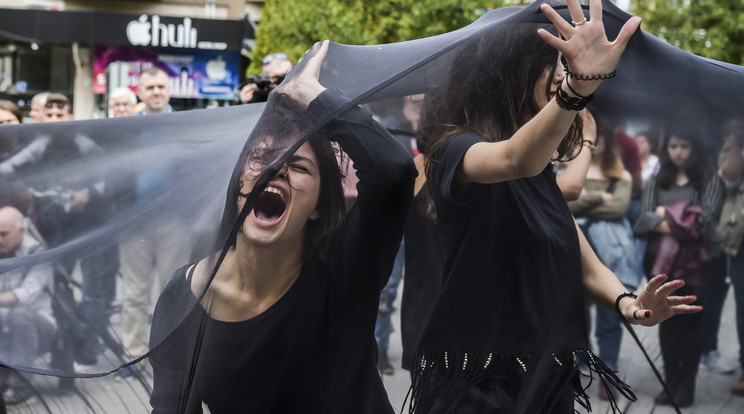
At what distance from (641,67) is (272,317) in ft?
4.15

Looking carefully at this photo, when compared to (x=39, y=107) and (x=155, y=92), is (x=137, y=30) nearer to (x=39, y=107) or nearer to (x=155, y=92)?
(x=39, y=107)

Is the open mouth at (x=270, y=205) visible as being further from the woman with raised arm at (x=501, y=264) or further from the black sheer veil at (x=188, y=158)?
the woman with raised arm at (x=501, y=264)

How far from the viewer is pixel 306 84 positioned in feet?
7.60

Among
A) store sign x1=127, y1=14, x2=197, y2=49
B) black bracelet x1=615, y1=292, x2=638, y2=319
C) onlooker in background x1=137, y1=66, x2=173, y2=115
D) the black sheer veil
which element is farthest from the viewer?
store sign x1=127, y1=14, x2=197, y2=49

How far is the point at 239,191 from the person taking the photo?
2293 mm

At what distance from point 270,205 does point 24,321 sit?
0.73m

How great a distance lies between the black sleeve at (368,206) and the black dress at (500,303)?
218mm

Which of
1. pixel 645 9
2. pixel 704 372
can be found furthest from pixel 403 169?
pixel 645 9

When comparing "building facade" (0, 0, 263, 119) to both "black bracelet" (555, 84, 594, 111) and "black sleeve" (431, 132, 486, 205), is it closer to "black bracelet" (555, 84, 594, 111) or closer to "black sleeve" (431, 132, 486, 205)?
"black sleeve" (431, 132, 486, 205)

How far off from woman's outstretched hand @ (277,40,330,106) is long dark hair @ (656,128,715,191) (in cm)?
118

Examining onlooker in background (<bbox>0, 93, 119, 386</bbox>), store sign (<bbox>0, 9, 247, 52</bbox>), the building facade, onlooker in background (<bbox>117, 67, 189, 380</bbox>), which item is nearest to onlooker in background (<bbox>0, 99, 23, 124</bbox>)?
onlooker in background (<bbox>0, 93, 119, 386</bbox>)

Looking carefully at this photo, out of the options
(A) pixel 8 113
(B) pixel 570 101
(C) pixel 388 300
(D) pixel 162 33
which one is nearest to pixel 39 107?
(A) pixel 8 113

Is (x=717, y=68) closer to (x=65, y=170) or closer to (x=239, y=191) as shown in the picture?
(x=239, y=191)

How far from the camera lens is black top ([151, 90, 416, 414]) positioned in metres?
2.36
